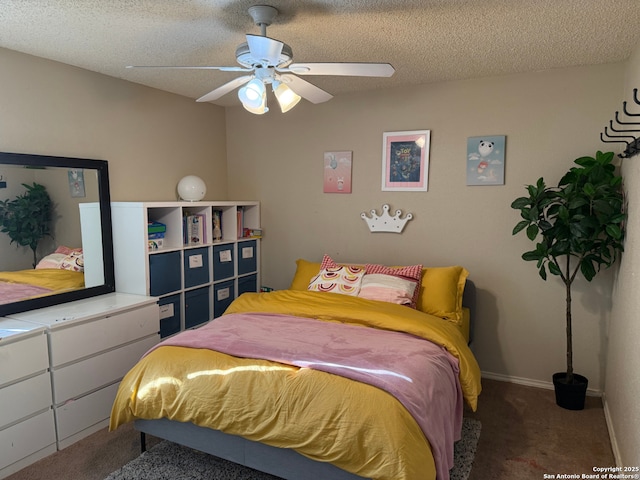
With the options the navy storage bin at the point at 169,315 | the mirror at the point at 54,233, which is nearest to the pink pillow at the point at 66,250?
the mirror at the point at 54,233

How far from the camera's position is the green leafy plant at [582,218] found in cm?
257

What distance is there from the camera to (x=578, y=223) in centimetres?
265

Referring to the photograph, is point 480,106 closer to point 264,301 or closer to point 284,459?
point 264,301

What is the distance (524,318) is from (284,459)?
2.18 meters

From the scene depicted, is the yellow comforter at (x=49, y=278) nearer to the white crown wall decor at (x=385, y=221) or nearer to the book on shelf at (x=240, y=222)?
the book on shelf at (x=240, y=222)

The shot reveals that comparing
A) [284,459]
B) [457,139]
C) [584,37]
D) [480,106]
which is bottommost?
[284,459]

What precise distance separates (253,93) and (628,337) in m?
2.28

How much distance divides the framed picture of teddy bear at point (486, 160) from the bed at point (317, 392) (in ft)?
3.94

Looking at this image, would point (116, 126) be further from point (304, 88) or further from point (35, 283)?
point (304, 88)

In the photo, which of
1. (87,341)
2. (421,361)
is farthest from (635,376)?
(87,341)

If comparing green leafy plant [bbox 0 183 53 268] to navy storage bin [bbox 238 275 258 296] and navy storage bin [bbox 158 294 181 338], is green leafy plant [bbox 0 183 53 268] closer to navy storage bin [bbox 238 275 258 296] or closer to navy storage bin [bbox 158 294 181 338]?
navy storage bin [bbox 158 294 181 338]

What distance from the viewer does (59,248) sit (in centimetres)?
283

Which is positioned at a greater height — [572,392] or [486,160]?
[486,160]

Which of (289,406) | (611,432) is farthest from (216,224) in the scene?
(611,432)
